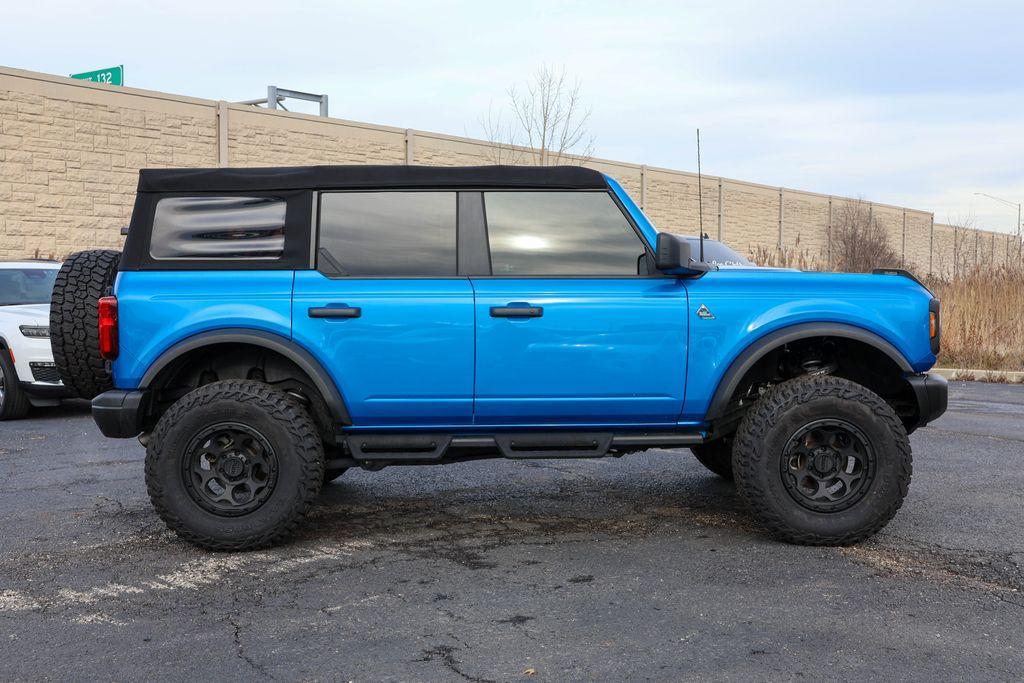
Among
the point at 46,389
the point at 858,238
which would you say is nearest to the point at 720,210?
the point at 858,238

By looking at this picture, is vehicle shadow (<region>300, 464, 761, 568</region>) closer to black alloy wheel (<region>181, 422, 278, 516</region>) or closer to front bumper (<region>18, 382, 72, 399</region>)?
black alloy wheel (<region>181, 422, 278, 516</region>)

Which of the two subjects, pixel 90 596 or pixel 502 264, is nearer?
pixel 90 596

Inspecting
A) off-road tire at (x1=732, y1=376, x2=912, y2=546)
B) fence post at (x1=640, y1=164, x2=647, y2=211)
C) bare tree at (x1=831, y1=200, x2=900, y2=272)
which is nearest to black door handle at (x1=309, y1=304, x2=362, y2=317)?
off-road tire at (x1=732, y1=376, x2=912, y2=546)

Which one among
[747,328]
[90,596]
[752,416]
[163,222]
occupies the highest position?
[163,222]

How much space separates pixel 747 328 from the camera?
5055mm

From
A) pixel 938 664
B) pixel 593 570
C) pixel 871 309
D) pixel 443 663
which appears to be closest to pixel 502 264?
pixel 593 570

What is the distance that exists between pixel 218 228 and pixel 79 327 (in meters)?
0.87

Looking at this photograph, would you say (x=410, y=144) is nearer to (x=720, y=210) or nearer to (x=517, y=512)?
(x=720, y=210)

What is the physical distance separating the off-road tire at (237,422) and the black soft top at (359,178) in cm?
110

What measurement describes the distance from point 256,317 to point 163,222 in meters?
0.76

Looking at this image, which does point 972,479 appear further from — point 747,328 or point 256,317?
point 256,317

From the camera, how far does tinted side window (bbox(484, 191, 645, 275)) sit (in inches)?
202

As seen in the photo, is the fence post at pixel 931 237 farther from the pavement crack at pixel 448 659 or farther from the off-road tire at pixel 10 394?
the pavement crack at pixel 448 659

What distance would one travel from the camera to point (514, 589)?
4.36 meters
